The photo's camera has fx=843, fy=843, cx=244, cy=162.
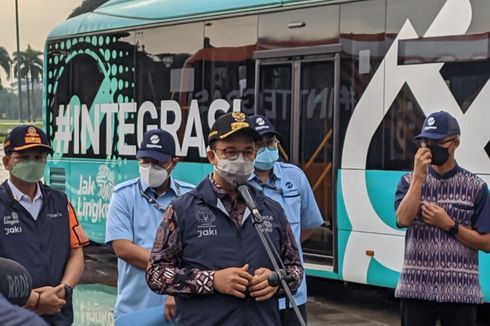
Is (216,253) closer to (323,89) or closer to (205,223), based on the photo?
(205,223)

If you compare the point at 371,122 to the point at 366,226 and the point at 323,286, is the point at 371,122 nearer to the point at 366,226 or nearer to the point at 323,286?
the point at 366,226

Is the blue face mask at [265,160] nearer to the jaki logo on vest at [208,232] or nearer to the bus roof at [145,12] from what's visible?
the jaki logo on vest at [208,232]

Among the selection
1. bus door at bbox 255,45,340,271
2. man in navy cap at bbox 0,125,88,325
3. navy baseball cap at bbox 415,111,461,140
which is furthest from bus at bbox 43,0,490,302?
man in navy cap at bbox 0,125,88,325

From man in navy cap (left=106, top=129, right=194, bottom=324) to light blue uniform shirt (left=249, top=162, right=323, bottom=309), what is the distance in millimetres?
503

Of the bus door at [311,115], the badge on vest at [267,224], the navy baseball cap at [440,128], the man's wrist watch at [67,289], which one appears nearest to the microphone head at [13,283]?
the badge on vest at [267,224]

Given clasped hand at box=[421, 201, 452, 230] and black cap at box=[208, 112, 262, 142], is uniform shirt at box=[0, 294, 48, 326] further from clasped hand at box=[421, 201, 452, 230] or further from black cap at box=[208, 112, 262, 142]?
clasped hand at box=[421, 201, 452, 230]

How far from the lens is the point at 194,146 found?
895 centimetres

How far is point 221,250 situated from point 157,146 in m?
1.60

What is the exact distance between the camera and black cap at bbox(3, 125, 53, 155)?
13.2 ft

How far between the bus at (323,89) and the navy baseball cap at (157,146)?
301 cm

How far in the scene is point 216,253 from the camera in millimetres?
3102

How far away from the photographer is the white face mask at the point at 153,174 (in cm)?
449

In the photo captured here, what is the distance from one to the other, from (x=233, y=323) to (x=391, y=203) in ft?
14.3

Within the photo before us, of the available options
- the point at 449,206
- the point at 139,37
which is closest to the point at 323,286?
the point at 139,37
